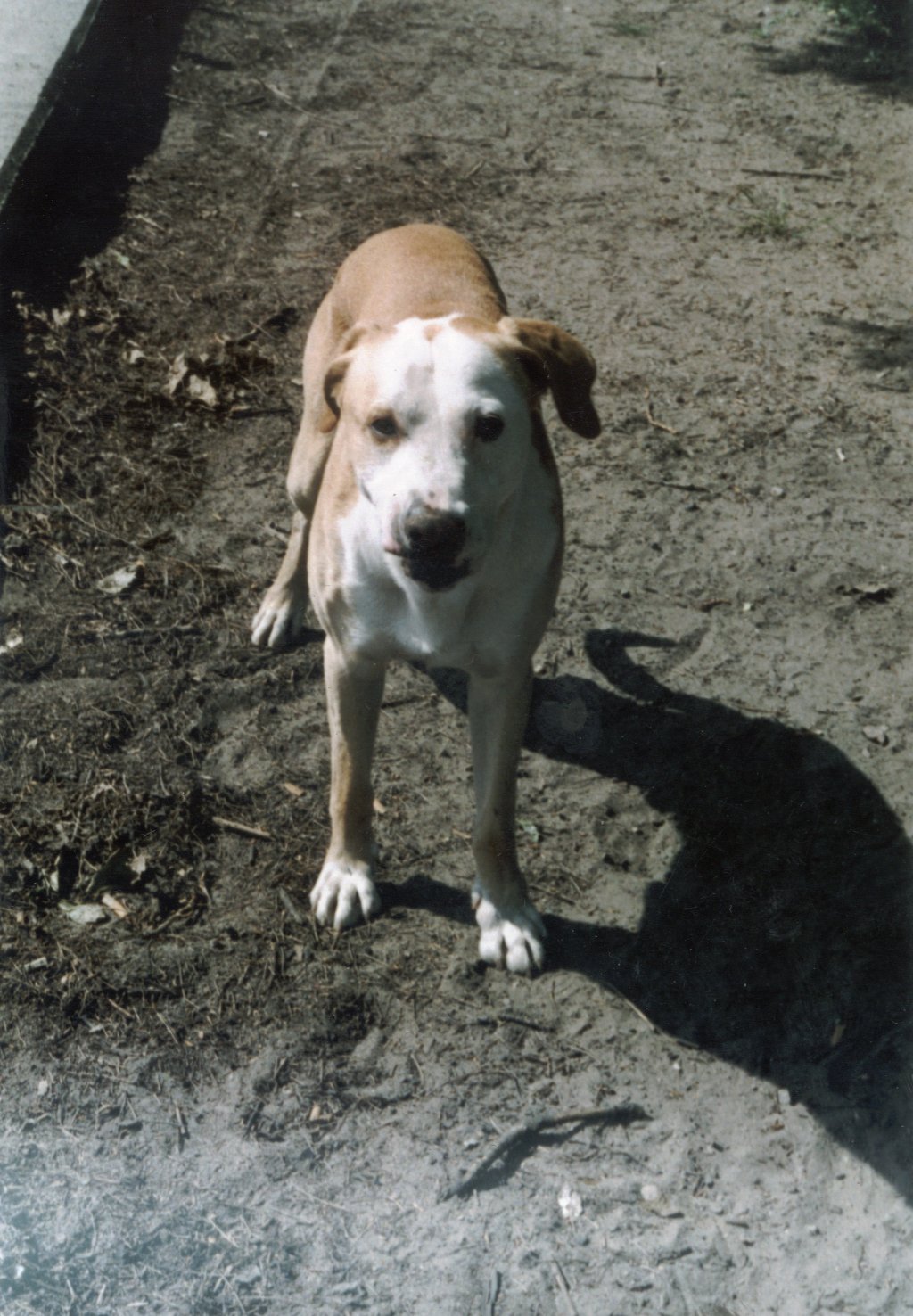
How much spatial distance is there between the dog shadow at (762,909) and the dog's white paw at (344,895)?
0.53 m

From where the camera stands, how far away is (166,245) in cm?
621

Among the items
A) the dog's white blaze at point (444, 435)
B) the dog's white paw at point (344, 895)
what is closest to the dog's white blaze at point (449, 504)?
the dog's white blaze at point (444, 435)

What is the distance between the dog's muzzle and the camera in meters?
2.50

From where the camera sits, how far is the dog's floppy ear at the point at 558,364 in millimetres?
2848

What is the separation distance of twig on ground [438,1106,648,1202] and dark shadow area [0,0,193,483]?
3.20 m

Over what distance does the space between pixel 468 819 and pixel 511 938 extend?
0.51 metres

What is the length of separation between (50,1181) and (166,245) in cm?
478

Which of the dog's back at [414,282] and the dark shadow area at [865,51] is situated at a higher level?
the dog's back at [414,282]

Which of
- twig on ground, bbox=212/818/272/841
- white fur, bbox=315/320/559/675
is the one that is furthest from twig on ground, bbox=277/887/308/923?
white fur, bbox=315/320/559/675

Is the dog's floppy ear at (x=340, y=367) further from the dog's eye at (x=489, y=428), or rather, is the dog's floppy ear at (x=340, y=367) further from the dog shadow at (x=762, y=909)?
the dog shadow at (x=762, y=909)

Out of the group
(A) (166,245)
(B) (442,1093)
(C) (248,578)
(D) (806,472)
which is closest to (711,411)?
(D) (806,472)

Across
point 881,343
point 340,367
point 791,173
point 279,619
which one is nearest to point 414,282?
point 340,367

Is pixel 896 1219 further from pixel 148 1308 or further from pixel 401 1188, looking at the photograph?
pixel 148 1308

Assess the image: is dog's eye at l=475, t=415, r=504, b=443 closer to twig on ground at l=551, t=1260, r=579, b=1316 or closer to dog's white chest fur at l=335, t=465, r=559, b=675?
dog's white chest fur at l=335, t=465, r=559, b=675
